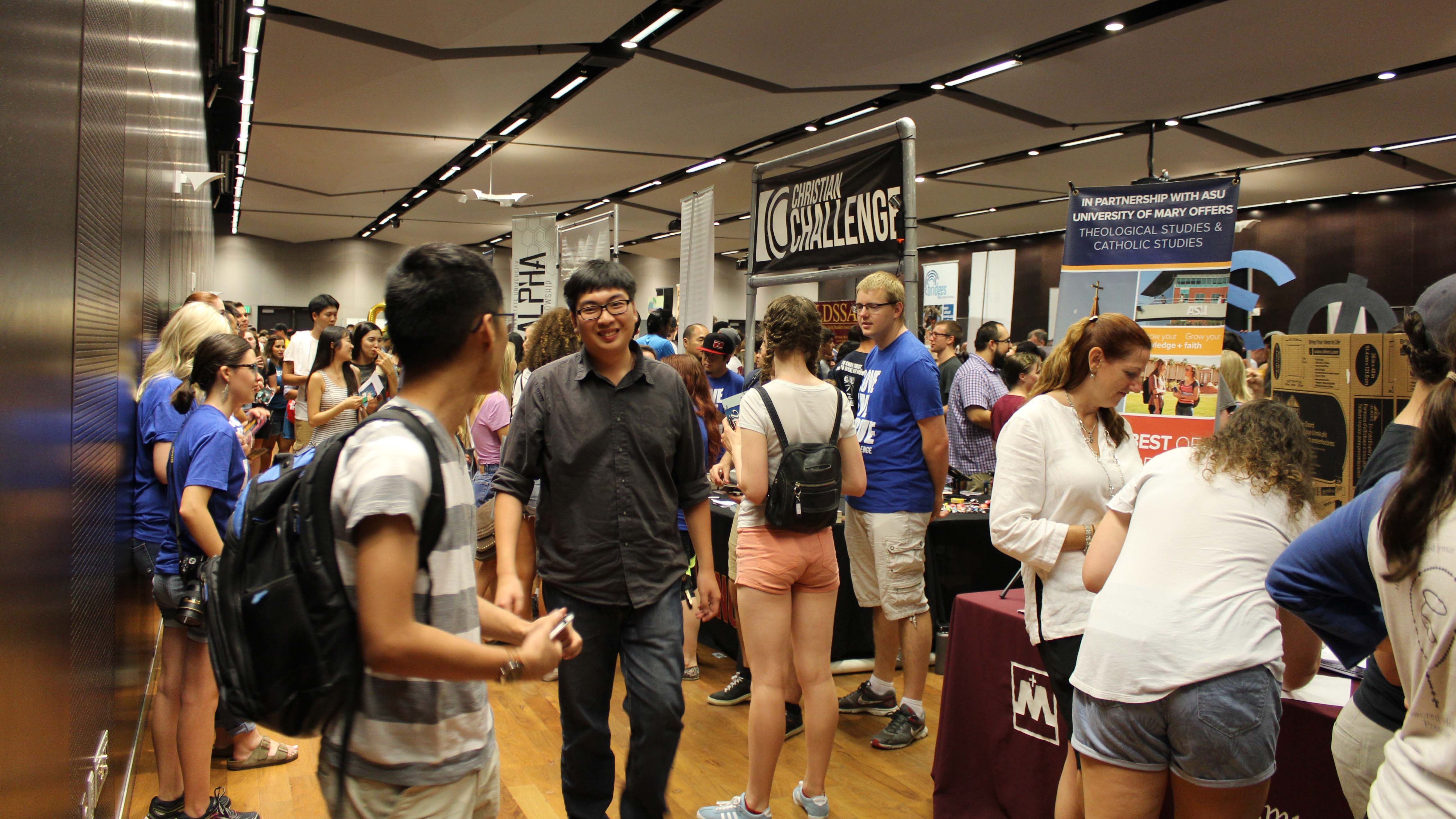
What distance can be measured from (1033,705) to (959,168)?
10170mm

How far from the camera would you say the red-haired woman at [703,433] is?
3811 millimetres

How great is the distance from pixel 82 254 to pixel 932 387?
105 inches

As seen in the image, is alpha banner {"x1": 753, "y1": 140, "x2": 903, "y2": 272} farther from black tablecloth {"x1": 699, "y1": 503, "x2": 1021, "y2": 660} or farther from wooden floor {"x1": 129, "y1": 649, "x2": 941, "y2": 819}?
wooden floor {"x1": 129, "y1": 649, "x2": 941, "y2": 819}

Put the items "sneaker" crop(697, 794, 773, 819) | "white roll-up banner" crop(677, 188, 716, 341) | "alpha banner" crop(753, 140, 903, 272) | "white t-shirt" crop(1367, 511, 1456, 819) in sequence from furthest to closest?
"white roll-up banner" crop(677, 188, 716, 341) → "alpha banner" crop(753, 140, 903, 272) → "sneaker" crop(697, 794, 773, 819) → "white t-shirt" crop(1367, 511, 1456, 819)

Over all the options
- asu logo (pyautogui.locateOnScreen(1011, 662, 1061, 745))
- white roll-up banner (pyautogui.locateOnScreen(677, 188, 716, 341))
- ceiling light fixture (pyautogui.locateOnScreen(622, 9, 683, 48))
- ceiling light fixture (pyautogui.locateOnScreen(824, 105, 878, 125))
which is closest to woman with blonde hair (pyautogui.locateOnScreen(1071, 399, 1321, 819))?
asu logo (pyautogui.locateOnScreen(1011, 662, 1061, 745))

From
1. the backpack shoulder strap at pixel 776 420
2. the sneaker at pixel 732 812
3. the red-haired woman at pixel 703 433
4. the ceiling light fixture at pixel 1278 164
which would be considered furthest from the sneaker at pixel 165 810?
the ceiling light fixture at pixel 1278 164

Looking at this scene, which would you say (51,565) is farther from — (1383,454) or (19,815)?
(1383,454)

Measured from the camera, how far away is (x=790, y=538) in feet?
8.55

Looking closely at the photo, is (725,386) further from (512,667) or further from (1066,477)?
(512,667)

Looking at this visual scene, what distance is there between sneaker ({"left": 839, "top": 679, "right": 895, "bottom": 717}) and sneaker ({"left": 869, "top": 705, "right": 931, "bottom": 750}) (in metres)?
0.21

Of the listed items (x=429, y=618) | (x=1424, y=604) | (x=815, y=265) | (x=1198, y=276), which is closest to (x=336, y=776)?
(x=429, y=618)

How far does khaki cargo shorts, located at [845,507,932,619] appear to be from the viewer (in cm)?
336

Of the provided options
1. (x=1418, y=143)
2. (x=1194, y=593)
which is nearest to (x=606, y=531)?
(x=1194, y=593)

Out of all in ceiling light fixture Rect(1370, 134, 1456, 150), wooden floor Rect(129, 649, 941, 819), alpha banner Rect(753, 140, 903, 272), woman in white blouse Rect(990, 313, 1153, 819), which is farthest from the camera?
ceiling light fixture Rect(1370, 134, 1456, 150)
